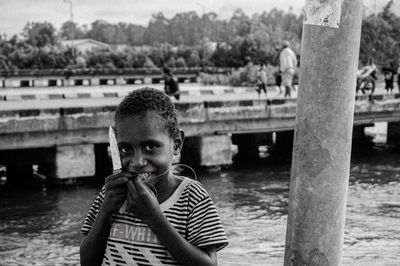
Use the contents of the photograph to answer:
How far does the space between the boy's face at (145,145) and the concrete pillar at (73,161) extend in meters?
13.4

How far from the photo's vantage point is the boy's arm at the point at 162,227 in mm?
2225

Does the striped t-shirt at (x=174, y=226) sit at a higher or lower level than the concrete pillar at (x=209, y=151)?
higher

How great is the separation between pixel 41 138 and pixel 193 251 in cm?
1357

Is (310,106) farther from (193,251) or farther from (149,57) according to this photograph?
(149,57)

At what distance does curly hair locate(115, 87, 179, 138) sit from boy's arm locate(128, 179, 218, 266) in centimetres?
32

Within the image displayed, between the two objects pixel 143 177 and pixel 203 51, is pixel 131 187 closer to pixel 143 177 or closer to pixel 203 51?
pixel 143 177

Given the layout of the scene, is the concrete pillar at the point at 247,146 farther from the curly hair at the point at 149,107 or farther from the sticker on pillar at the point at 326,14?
the curly hair at the point at 149,107

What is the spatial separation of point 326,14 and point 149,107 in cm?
121

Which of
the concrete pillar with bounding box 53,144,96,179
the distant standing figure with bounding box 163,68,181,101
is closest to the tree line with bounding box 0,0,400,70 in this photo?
the distant standing figure with bounding box 163,68,181,101

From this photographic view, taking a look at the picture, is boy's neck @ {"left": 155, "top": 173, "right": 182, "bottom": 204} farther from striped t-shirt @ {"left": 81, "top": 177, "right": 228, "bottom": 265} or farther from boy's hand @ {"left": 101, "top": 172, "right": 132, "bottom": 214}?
boy's hand @ {"left": 101, "top": 172, "right": 132, "bottom": 214}

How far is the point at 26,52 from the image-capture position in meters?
69.3

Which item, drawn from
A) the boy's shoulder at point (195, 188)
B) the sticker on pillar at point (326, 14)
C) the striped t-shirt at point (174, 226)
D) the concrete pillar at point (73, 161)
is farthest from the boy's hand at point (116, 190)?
the concrete pillar at point (73, 161)

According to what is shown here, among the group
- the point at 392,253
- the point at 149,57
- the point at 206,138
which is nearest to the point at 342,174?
the point at 392,253

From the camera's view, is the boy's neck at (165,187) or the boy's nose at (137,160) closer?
the boy's nose at (137,160)
